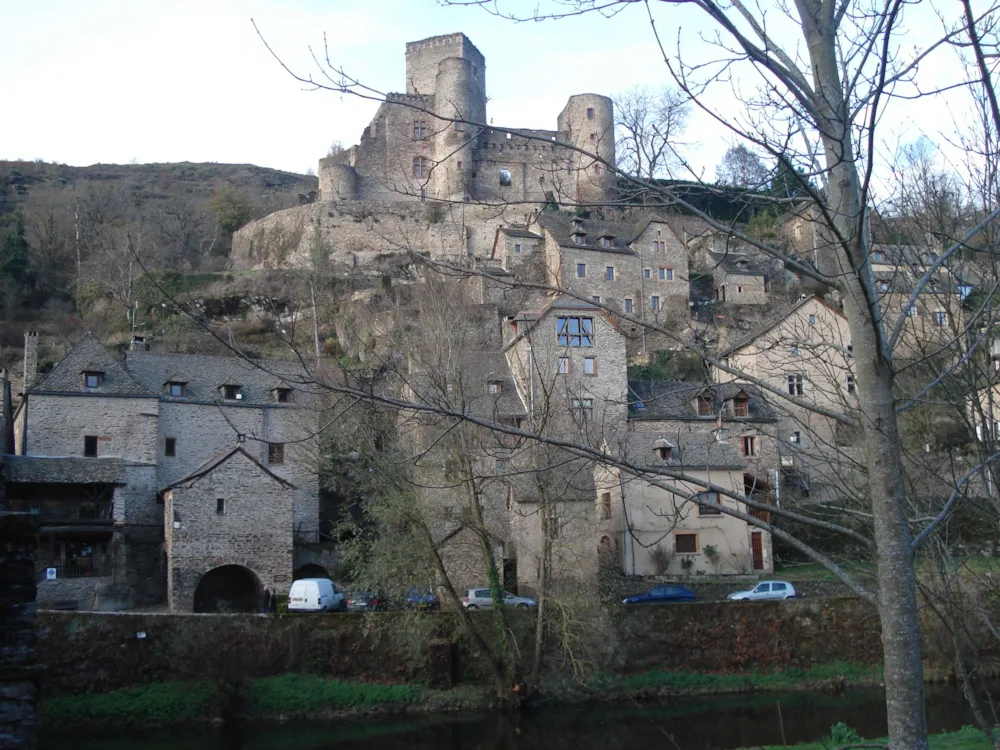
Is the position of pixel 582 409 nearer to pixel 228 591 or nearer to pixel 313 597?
pixel 313 597

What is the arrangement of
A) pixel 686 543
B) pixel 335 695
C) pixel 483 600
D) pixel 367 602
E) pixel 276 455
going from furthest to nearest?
pixel 276 455 < pixel 686 543 < pixel 367 602 < pixel 483 600 < pixel 335 695

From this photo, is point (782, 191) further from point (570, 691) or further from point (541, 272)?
point (541, 272)

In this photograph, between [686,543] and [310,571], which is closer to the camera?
[686,543]

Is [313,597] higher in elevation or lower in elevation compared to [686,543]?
lower

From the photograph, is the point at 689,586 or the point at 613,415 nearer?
the point at 689,586

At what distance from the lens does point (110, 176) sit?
97250 millimetres

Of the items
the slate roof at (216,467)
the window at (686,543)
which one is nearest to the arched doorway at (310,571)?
the slate roof at (216,467)

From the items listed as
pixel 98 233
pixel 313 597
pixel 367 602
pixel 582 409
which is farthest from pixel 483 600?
pixel 98 233

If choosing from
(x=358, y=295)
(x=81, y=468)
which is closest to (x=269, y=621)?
(x=81, y=468)

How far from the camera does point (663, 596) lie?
25.8 meters

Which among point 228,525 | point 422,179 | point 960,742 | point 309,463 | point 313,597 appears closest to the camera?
point 960,742

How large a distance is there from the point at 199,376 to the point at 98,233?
32.6 meters

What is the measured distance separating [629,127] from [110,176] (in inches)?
4037

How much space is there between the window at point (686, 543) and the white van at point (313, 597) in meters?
10.2
